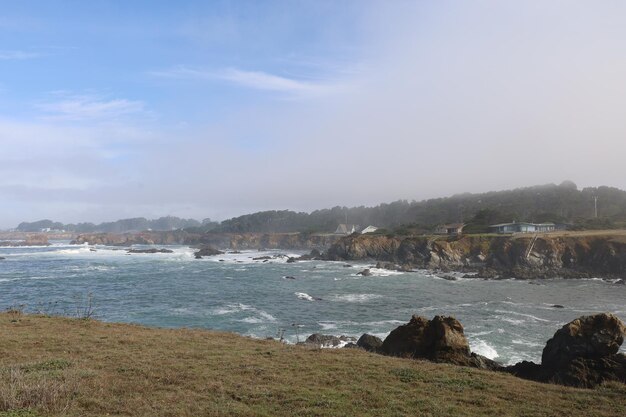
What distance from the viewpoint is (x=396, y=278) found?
57.7 meters

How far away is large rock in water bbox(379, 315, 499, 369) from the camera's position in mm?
16422

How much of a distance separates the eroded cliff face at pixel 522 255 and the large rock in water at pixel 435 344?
44.3m

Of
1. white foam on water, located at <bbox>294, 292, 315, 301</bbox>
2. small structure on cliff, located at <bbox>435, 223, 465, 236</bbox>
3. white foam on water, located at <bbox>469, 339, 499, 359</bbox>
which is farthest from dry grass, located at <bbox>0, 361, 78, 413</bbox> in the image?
small structure on cliff, located at <bbox>435, 223, 465, 236</bbox>

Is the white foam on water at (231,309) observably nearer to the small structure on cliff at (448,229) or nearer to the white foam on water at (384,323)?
the white foam on water at (384,323)

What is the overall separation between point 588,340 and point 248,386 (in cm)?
1189

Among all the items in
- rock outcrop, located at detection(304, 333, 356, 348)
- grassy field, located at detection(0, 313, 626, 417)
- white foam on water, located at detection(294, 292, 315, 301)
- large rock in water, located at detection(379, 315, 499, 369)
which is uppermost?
grassy field, located at detection(0, 313, 626, 417)

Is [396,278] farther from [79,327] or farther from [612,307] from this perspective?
[79,327]

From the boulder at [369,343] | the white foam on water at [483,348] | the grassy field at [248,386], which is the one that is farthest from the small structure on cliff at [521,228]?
the grassy field at [248,386]

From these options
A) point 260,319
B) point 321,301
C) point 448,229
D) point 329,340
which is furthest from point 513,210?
point 329,340

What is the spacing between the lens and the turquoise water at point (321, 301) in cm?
2888

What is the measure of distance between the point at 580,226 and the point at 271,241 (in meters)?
93.0

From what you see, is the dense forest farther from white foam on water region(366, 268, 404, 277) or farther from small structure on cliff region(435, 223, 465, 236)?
white foam on water region(366, 268, 404, 277)

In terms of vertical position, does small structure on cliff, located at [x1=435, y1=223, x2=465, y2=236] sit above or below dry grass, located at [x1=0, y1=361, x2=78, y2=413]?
above

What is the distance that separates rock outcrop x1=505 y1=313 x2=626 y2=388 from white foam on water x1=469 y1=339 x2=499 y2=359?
19.3ft
